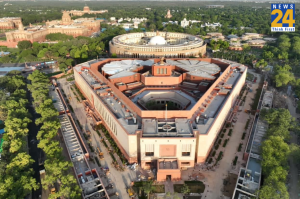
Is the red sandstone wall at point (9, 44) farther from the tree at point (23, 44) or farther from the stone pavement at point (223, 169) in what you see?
the stone pavement at point (223, 169)

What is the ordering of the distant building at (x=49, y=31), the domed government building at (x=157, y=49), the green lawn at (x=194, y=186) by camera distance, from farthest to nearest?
1. the distant building at (x=49, y=31)
2. the domed government building at (x=157, y=49)
3. the green lawn at (x=194, y=186)

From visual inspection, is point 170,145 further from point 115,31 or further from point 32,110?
point 115,31

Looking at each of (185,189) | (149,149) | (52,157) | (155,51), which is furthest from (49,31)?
(185,189)

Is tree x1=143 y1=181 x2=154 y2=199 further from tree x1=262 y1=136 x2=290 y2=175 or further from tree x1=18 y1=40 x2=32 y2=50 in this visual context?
tree x1=18 y1=40 x2=32 y2=50

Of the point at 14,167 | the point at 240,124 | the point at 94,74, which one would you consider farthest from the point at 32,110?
the point at 240,124

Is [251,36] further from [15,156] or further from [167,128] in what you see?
[15,156]

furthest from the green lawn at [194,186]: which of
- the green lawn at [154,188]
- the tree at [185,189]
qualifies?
the green lawn at [154,188]
